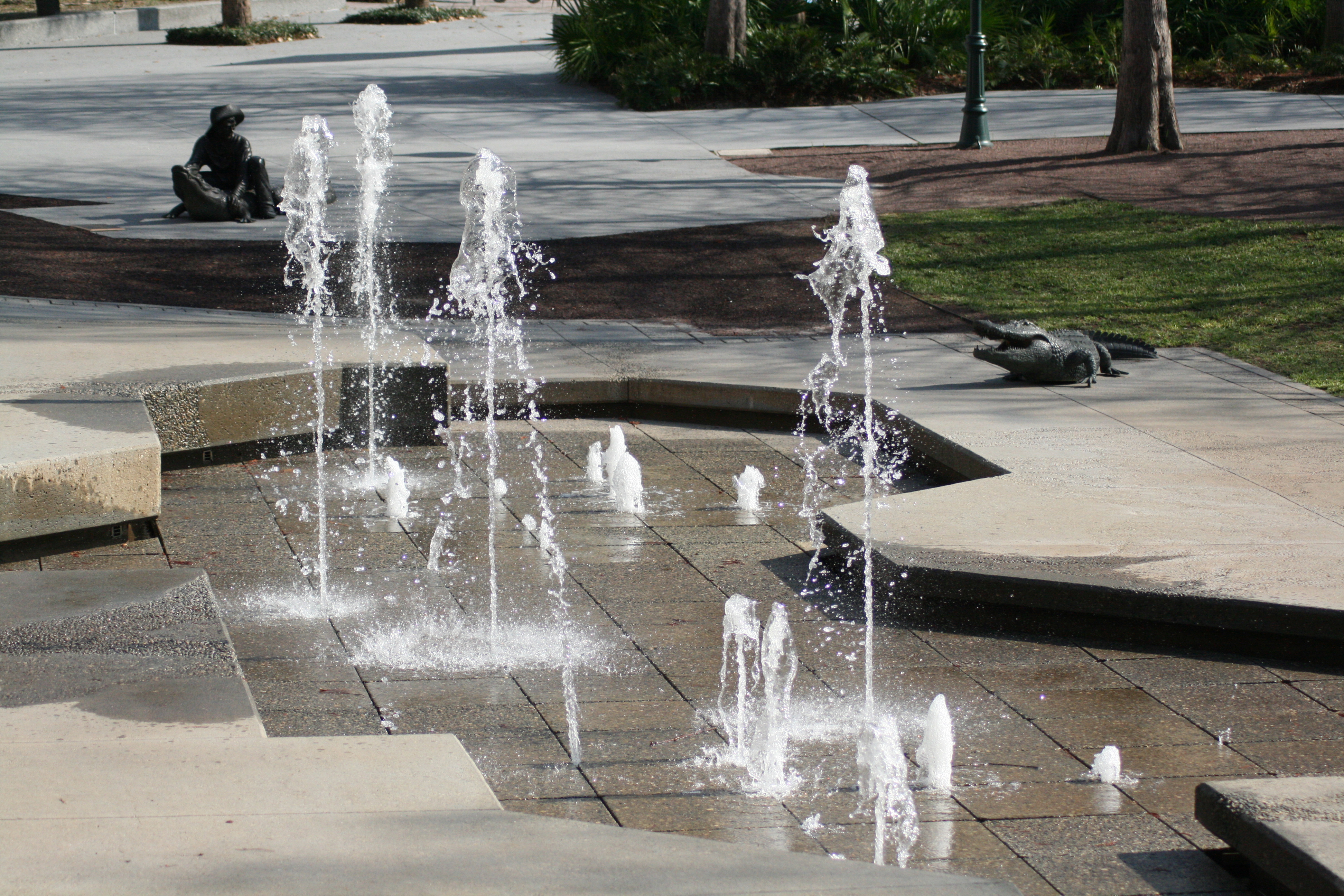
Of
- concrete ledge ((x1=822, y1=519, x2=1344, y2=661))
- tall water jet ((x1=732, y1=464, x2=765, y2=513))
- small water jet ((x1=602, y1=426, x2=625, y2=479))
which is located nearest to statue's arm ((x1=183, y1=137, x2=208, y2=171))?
small water jet ((x1=602, y1=426, x2=625, y2=479))

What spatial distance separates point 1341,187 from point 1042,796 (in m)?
11.2

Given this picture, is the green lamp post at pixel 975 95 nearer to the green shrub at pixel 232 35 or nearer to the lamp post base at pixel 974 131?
the lamp post base at pixel 974 131

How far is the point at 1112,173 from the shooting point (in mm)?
14094

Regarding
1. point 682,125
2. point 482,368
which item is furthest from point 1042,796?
point 682,125

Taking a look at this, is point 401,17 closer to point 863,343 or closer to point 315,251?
point 315,251

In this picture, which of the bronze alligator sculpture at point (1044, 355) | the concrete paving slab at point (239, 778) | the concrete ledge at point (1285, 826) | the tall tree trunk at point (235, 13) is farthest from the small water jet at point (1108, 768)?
the tall tree trunk at point (235, 13)

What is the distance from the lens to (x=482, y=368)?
762cm

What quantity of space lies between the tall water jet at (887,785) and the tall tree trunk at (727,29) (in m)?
17.9

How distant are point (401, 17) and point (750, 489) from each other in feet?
88.4

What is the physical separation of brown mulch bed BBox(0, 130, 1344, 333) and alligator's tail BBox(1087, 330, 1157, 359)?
4.21 ft

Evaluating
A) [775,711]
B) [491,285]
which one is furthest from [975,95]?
[775,711]

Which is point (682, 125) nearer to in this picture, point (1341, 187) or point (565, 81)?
point (565, 81)

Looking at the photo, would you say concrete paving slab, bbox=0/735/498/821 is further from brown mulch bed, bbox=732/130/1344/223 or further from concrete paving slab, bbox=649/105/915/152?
concrete paving slab, bbox=649/105/915/152

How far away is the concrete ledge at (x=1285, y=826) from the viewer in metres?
2.89
